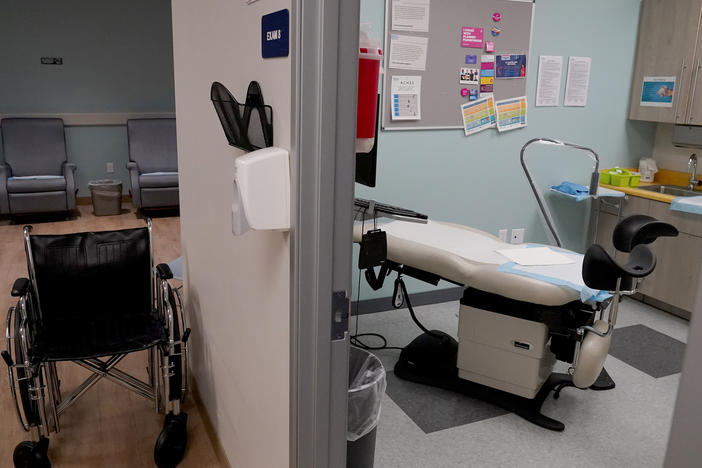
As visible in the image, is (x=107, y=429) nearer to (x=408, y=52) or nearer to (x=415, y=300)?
(x=415, y=300)

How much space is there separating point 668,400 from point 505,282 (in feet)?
3.78

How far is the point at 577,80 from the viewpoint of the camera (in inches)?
165

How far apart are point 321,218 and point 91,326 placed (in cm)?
157

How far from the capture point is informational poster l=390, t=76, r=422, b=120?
3.54 m

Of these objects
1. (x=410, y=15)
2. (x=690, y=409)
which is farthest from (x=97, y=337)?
(x=410, y=15)

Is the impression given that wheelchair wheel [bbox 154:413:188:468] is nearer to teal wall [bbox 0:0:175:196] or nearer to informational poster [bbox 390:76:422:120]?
informational poster [bbox 390:76:422:120]

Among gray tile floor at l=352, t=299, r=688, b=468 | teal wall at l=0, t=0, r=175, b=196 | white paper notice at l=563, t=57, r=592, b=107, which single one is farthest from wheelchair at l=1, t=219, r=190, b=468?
teal wall at l=0, t=0, r=175, b=196

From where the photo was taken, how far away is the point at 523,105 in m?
4.00

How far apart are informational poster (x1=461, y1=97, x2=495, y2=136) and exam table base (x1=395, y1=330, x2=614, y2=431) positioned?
1.33m

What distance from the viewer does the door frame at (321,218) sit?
1.25 metres

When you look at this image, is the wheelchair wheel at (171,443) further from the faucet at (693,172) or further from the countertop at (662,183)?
the faucet at (693,172)

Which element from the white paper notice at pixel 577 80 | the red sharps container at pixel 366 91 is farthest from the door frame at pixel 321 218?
the white paper notice at pixel 577 80

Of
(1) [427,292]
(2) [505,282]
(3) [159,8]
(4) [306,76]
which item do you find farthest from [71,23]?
(4) [306,76]

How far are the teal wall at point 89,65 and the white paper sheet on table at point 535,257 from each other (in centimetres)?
517
